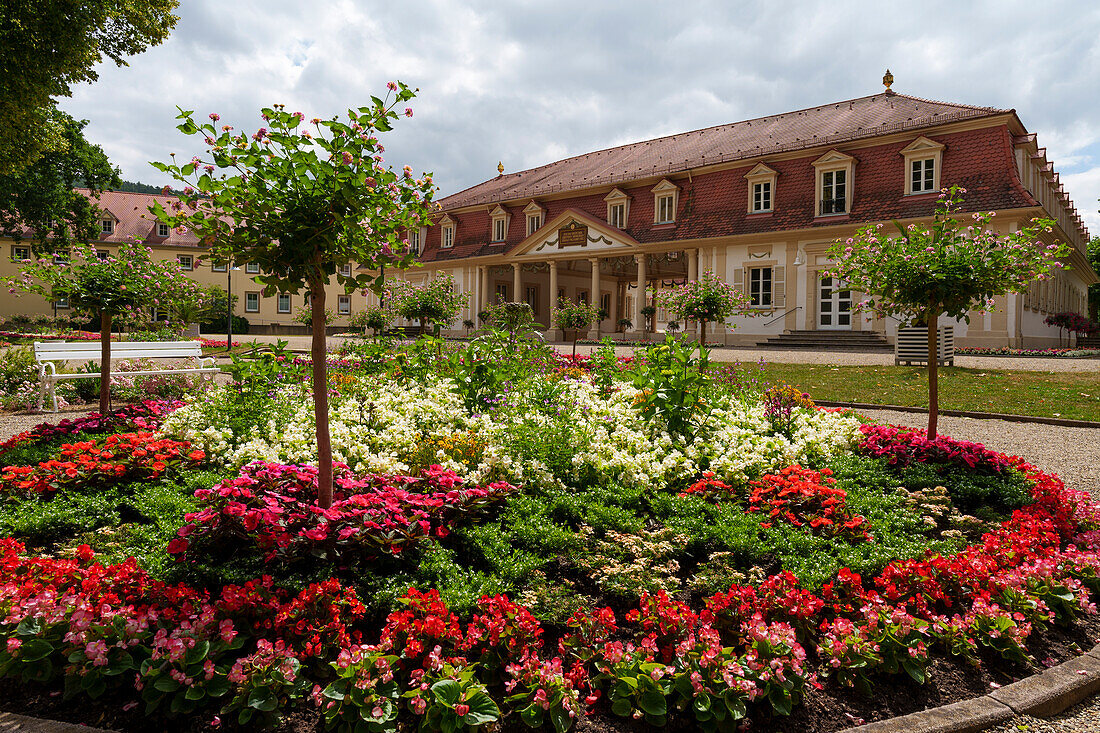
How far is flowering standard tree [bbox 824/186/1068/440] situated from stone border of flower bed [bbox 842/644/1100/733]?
10.4 ft

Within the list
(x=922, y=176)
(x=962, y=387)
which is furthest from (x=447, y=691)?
(x=922, y=176)

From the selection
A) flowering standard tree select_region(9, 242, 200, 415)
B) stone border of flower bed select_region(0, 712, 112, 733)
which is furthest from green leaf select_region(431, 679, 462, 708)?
flowering standard tree select_region(9, 242, 200, 415)

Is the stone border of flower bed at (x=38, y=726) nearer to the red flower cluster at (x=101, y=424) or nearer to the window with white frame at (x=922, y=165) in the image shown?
the red flower cluster at (x=101, y=424)

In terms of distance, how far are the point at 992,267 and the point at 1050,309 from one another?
28166mm

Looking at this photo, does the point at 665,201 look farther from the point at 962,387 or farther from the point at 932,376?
the point at 932,376

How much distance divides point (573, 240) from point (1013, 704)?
29929 mm

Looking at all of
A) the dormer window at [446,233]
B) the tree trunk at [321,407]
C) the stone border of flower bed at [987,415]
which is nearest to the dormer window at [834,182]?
the stone border of flower bed at [987,415]

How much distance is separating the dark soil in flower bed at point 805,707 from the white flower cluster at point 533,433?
1878 millimetres

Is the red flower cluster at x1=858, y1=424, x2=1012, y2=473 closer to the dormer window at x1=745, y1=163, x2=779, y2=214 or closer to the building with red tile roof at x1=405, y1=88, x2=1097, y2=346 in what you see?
the building with red tile roof at x1=405, y1=88, x2=1097, y2=346

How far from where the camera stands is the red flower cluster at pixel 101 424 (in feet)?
16.4

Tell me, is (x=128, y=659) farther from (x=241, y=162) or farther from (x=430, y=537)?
(x=241, y=162)

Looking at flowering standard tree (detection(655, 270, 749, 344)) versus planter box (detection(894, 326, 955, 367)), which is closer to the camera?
planter box (detection(894, 326, 955, 367))

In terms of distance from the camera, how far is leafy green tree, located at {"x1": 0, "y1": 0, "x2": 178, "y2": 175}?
40.4 ft

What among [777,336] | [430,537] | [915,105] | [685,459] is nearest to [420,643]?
[430,537]
